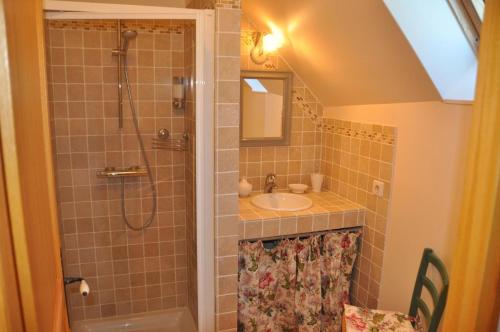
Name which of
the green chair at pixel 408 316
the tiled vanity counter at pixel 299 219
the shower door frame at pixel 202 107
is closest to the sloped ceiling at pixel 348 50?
the shower door frame at pixel 202 107

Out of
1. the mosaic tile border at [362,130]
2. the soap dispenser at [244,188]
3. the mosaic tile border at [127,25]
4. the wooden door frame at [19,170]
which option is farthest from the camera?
the soap dispenser at [244,188]

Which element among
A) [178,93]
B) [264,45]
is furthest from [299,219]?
[264,45]

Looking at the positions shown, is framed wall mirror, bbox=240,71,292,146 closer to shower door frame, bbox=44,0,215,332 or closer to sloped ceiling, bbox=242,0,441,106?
sloped ceiling, bbox=242,0,441,106

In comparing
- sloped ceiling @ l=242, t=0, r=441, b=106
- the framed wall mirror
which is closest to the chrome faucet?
the framed wall mirror

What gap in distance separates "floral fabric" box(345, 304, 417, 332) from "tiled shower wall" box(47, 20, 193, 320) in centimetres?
130

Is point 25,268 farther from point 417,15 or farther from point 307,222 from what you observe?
point 307,222

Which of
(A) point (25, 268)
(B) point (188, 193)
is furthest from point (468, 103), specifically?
(A) point (25, 268)

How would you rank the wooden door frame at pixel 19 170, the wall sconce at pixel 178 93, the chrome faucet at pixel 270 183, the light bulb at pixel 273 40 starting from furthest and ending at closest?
the chrome faucet at pixel 270 183 < the light bulb at pixel 273 40 < the wall sconce at pixel 178 93 < the wooden door frame at pixel 19 170

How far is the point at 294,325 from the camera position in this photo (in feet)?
8.31

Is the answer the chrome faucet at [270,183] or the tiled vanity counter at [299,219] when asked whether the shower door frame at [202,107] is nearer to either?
the tiled vanity counter at [299,219]

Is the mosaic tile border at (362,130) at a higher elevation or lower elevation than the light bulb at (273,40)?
lower

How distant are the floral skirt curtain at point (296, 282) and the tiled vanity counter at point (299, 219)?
0.24 ft

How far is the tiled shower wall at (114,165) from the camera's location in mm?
2451

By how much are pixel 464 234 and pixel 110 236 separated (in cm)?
235
